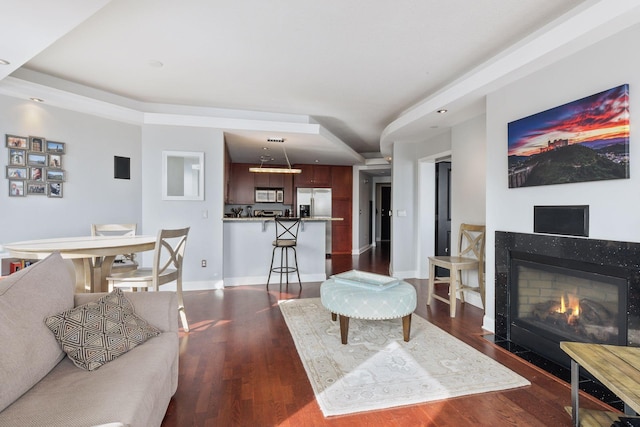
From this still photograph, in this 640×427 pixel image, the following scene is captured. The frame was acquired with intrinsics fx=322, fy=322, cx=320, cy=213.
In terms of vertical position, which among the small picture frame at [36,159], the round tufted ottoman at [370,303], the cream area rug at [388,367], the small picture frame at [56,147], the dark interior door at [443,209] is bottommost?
the cream area rug at [388,367]

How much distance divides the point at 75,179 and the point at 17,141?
642 millimetres

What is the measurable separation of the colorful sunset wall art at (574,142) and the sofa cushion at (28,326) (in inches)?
126

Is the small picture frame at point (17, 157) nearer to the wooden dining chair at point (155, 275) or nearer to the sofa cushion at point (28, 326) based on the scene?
the wooden dining chair at point (155, 275)

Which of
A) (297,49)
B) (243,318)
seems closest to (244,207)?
(243,318)

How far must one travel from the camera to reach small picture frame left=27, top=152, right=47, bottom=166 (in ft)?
11.6

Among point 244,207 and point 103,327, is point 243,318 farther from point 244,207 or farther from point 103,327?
point 244,207

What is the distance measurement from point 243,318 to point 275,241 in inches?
59.7

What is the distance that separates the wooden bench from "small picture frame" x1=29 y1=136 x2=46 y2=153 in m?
5.01

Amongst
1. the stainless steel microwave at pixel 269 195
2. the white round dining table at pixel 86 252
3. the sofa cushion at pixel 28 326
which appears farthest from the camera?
the stainless steel microwave at pixel 269 195

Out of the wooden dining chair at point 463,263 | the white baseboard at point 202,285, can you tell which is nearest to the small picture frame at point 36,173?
the white baseboard at point 202,285

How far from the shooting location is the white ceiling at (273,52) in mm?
2250

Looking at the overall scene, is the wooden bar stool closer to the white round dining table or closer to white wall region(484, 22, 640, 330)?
the white round dining table

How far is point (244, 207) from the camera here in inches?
326

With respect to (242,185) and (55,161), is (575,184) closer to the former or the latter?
(55,161)
